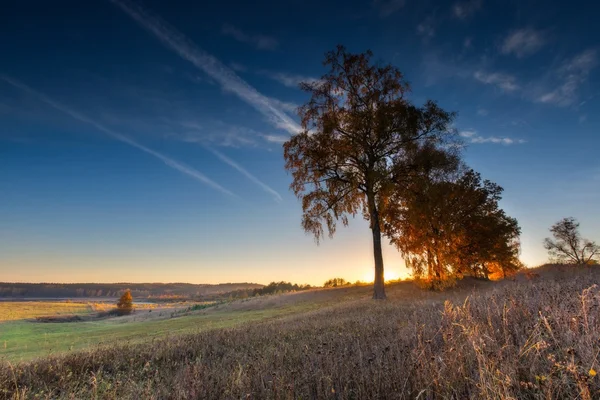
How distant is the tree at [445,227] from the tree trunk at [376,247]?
1578 mm

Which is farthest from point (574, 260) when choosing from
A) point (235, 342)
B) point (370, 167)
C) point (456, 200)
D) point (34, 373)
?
point (34, 373)

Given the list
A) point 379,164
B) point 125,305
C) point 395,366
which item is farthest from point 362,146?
point 125,305

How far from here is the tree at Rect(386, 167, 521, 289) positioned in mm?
21766

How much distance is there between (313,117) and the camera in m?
23.1

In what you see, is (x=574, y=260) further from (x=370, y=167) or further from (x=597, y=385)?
(x=597, y=385)

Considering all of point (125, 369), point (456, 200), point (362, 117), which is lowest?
point (125, 369)

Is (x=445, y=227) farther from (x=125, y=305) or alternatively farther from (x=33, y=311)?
(x=33, y=311)

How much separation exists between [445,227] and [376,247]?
577cm

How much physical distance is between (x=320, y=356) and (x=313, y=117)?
19950mm

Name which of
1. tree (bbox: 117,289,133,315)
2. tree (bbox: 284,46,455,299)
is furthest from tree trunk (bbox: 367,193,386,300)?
tree (bbox: 117,289,133,315)

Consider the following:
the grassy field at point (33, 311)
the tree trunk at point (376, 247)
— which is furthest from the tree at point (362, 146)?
the grassy field at point (33, 311)

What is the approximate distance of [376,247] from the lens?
871 inches

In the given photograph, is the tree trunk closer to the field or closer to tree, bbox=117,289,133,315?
the field

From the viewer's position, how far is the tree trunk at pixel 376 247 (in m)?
21.5
